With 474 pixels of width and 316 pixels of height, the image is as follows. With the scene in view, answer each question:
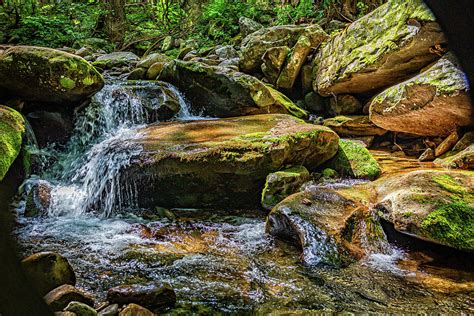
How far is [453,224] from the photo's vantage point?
12.8 feet

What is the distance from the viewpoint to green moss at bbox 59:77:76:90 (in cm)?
732

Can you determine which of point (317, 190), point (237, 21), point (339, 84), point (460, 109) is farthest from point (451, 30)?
point (237, 21)

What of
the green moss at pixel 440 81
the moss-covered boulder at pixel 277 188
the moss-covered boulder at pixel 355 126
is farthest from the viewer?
the moss-covered boulder at pixel 355 126

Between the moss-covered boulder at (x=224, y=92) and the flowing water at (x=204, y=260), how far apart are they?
10.7 ft

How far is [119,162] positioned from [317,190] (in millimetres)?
3705

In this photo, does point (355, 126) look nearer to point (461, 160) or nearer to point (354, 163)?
point (354, 163)

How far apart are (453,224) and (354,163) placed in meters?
3.04

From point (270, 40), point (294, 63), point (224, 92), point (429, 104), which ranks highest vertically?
point (270, 40)

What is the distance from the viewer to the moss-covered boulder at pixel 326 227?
13.5 feet

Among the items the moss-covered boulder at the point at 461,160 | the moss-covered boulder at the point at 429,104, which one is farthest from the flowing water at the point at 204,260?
the moss-covered boulder at the point at 429,104

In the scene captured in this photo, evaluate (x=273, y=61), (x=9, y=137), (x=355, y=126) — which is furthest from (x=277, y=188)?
(x=273, y=61)

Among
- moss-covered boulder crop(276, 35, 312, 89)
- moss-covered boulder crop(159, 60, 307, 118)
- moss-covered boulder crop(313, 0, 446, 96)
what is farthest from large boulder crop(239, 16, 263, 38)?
moss-covered boulder crop(159, 60, 307, 118)

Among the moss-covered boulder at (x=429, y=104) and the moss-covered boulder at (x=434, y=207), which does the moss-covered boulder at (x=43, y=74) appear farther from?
the moss-covered boulder at (x=429, y=104)

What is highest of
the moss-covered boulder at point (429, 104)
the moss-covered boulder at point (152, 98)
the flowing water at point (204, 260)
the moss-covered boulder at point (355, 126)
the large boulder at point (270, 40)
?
the large boulder at point (270, 40)
